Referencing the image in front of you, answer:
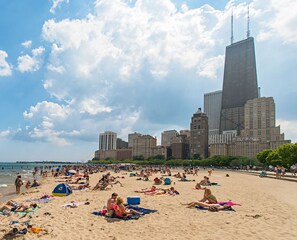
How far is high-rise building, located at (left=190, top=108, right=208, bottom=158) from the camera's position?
548 feet

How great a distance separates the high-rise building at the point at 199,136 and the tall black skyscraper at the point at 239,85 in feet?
104

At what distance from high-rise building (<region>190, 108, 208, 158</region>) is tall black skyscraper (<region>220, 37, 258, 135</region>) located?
31756 mm

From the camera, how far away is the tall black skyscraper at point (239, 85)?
614 feet

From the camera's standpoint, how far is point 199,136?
6624 inches

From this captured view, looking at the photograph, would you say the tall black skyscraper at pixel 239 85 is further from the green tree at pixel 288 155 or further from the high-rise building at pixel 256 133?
the green tree at pixel 288 155

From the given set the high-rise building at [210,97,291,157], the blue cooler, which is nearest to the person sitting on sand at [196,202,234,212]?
the blue cooler

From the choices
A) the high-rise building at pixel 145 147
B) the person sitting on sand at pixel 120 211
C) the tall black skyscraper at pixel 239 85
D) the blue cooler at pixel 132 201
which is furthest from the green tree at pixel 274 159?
the high-rise building at pixel 145 147

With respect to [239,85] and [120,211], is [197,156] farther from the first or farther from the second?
[120,211]

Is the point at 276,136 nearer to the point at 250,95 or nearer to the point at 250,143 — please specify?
the point at 250,143

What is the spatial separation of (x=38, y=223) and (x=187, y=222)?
193 inches

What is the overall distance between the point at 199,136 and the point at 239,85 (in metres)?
51.4

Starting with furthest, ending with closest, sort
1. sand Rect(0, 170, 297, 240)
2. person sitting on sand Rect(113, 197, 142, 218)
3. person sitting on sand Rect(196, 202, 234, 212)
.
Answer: person sitting on sand Rect(196, 202, 234, 212) → person sitting on sand Rect(113, 197, 142, 218) → sand Rect(0, 170, 297, 240)

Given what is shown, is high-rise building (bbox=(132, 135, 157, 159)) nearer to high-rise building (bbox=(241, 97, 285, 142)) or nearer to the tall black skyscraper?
the tall black skyscraper

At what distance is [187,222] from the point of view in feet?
29.9
